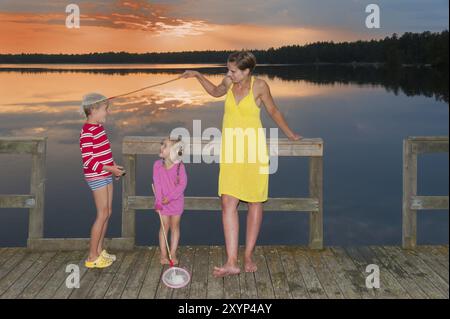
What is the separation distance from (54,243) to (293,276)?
2389 millimetres

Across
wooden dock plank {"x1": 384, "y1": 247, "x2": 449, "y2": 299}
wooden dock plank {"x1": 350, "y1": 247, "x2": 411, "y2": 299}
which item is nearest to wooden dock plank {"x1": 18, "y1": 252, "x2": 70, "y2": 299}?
wooden dock plank {"x1": 350, "y1": 247, "x2": 411, "y2": 299}

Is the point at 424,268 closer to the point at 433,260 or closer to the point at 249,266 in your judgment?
the point at 433,260

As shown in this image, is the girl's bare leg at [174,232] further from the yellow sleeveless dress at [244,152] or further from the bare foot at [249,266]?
the bare foot at [249,266]

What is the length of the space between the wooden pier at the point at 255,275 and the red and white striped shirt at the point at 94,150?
912mm

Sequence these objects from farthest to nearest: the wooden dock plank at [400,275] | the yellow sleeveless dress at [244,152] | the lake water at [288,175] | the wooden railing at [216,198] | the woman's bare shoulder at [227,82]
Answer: the lake water at [288,175], the wooden railing at [216,198], the woman's bare shoulder at [227,82], the yellow sleeveless dress at [244,152], the wooden dock plank at [400,275]

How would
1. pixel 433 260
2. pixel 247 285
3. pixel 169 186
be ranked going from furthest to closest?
pixel 433 260
pixel 169 186
pixel 247 285

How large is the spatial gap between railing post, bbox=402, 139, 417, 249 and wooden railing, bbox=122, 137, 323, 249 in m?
0.89

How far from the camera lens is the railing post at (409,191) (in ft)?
19.2

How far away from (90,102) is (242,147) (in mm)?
1314

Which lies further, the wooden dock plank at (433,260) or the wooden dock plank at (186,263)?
the wooden dock plank at (433,260)

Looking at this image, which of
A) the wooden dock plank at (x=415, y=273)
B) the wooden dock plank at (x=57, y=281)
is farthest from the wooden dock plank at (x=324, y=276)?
the wooden dock plank at (x=57, y=281)

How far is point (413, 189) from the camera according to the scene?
586cm

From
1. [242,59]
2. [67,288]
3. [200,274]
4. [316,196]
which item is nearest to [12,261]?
[67,288]
